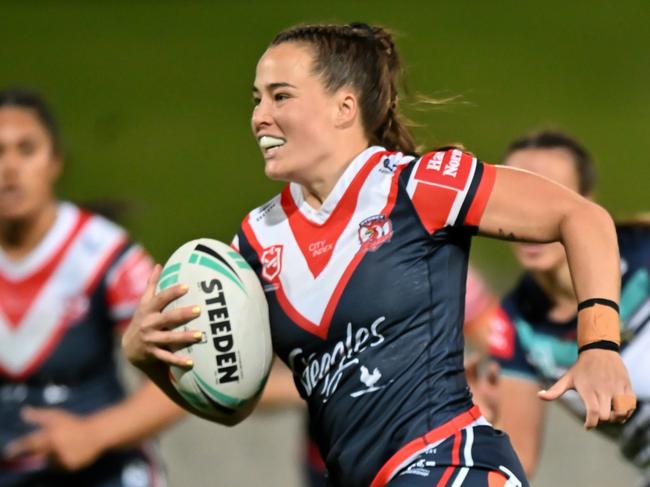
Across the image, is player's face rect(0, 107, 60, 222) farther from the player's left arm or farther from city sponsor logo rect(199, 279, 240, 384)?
the player's left arm

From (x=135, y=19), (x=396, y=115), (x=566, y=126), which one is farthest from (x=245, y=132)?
(x=396, y=115)

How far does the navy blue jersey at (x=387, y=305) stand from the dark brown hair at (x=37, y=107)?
1.69m

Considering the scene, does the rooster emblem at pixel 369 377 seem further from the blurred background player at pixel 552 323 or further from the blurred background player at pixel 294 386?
the blurred background player at pixel 294 386

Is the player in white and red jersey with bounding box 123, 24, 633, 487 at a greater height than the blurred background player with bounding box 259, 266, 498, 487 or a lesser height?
greater

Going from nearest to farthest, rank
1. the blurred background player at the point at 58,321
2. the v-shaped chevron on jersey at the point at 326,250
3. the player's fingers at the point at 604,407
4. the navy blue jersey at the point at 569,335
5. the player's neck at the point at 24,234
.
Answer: the player's fingers at the point at 604,407 < the v-shaped chevron on jersey at the point at 326,250 < the navy blue jersey at the point at 569,335 < the blurred background player at the point at 58,321 < the player's neck at the point at 24,234

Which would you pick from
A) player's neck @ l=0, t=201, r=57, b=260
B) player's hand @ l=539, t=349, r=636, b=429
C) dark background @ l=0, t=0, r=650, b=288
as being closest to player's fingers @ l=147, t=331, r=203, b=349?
player's hand @ l=539, t=349, r=636, b=429

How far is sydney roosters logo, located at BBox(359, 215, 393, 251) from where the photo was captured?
248 centimetres

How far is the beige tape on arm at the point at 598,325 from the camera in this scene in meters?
2.26

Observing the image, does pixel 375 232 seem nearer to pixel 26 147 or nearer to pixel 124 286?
pixel 124 286

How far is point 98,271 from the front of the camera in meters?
3.93

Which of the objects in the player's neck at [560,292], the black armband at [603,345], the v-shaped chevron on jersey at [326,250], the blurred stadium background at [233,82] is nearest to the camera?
the black armband at [603,345]

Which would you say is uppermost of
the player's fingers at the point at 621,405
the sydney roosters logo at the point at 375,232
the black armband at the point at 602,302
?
the sydney roosters logo at the point at 375,232

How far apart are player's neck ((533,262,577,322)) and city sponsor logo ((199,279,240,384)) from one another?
1.21 meters

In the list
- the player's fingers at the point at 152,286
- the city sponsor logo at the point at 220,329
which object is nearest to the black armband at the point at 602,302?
the city sponsor logo at the point at 220,329
